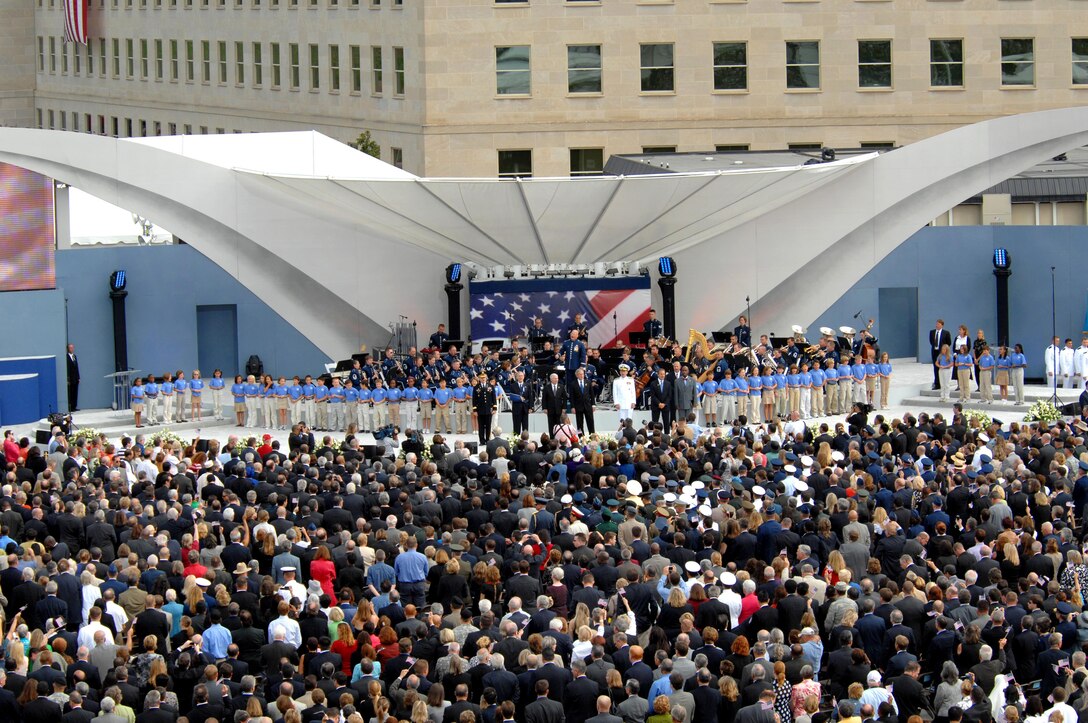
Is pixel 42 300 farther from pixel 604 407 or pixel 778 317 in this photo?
pixel 778 317

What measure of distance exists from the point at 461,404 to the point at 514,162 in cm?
2479

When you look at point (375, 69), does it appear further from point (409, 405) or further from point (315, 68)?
point (409, 405)

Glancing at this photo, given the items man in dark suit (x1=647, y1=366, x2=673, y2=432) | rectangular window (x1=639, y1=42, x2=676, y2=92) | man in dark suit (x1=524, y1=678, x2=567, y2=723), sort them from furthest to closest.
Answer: rectangular window (x1=639, y1=42, x2=676, y2=92) < man in dark suit (x1=647, y1=366, x2=673, y2=432) < man in dark suit (x1=524, y1=678, x2=567, y2=723)

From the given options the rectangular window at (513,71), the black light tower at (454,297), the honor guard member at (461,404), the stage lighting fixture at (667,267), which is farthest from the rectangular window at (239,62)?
the honor guard member at (461,404)

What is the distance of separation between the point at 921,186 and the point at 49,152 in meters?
19.9

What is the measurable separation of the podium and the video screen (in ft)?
9.83

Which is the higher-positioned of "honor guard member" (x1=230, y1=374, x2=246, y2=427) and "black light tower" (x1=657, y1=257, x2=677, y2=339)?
"black light tower" (x1=657, y1=257, x2=677, y2=339)

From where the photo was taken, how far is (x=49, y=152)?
138ft

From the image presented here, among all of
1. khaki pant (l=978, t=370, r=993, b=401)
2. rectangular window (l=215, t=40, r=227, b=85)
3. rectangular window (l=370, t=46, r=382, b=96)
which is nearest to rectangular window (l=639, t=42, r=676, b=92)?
rectangular window (l=370, t=46, r=382, b=96)

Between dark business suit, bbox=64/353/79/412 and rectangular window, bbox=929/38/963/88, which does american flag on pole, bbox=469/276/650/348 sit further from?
rectangular window, bbox=929/38/963/88

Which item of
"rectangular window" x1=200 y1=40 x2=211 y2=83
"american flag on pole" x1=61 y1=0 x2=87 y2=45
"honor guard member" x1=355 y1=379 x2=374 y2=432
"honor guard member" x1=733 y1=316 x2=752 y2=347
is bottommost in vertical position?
"honor guard member" x1=355 y1=379 x2=374 y2=432

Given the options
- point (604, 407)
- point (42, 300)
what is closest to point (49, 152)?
point (42, 300)

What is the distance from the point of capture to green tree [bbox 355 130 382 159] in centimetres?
6119

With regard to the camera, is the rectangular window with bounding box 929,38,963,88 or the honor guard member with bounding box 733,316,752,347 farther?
the rectangular window with bounding box 929,38,963,88
